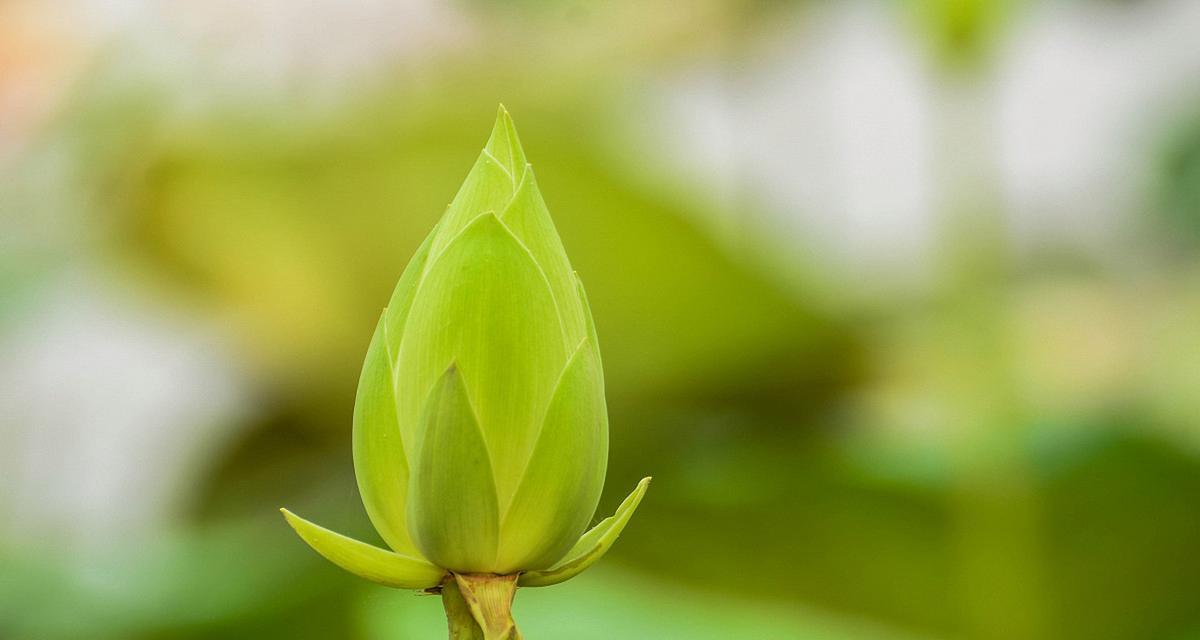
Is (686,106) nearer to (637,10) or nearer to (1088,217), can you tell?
(637,10)

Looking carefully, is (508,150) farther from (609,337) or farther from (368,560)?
(609,337)

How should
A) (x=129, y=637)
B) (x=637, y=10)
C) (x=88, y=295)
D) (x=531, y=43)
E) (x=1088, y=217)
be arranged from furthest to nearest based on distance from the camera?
(x=1088, y=217) → (x=637, y=10) → (x=531, y=43) → (x=88, y=295) → (x=129, y=637)

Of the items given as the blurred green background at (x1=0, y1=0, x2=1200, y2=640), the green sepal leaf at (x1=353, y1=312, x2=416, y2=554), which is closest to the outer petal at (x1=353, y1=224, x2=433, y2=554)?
the green sepal leaf at (x1=353, y1=312, x2=416, y2=554)

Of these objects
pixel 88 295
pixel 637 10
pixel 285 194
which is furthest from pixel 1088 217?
pixel 88 295

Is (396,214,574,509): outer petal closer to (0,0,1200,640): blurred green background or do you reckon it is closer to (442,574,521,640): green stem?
(442,574,521,640): green stem

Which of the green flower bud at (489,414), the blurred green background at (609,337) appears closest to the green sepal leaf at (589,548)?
the green flower bud at (489,414)

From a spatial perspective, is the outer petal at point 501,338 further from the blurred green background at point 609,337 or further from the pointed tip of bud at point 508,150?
the blurred green background at point 609,337
